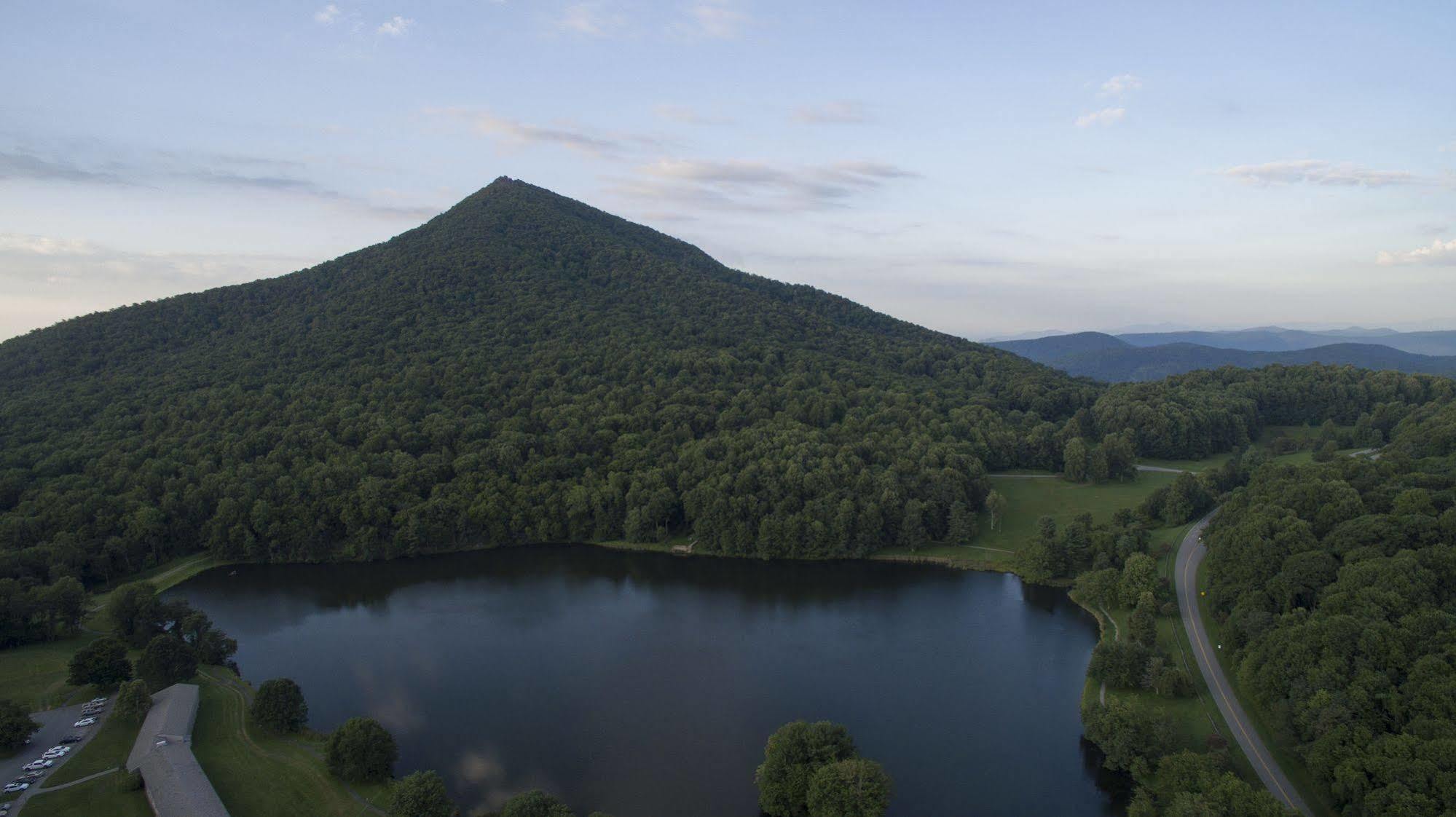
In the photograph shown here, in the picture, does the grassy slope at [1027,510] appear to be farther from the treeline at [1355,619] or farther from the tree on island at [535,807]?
the tree on island at [535,807]

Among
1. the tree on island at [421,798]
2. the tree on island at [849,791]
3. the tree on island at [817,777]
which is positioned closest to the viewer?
the tree on island at [421,798]

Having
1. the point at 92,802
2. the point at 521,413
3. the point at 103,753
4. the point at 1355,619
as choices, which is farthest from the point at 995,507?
the point at 103,753

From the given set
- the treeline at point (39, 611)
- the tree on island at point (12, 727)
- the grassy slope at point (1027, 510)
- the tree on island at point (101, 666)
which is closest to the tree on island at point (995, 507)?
the grassy slope at point (1027, 510)

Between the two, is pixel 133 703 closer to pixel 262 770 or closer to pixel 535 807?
pixel 262 770

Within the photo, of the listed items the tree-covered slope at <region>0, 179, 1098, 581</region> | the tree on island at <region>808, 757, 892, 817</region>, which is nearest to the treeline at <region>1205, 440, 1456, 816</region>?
the tree on island at <region>808, 757, 892, 817</region>

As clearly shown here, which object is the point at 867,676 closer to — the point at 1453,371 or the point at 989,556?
the point at 989,556

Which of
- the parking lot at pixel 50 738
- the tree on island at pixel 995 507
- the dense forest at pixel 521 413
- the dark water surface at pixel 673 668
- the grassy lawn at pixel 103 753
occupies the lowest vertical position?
the dark water surface at pixel 673 668

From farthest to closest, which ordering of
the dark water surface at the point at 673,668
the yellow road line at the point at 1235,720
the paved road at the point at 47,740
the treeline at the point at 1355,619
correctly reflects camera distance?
1. the dark water surface at the point at 673,668
2. the paved road at the point at 47,740
3. the yellow road line at the point at 1235,720
4. the treeline at the point at 1355,619
